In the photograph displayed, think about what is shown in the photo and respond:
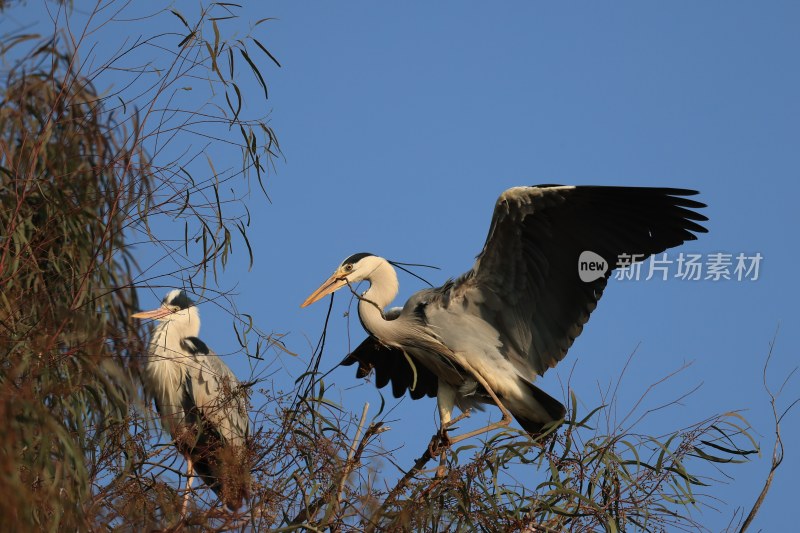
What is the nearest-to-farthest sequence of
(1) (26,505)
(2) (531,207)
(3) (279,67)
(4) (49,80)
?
(1) (26,505) → (3) (279,67) → (4) (49,80) → (2) (531,207)

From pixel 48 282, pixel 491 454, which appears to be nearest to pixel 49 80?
pixel 48 282

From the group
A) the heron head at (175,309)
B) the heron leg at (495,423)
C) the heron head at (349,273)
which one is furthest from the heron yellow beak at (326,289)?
the heron head at (175,309)

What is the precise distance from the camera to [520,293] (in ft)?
13.8

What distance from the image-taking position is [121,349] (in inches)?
105

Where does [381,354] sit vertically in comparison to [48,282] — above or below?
above

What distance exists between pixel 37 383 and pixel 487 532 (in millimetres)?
1181

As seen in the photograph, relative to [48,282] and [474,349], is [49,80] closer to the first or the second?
[48,282]

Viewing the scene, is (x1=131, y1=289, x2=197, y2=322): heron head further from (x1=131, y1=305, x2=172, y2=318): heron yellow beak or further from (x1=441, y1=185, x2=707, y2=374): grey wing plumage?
(x1=441, y1=185, x2=707, y2=374): grey wing plumage

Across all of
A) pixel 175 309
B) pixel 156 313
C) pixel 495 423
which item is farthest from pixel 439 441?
pixel 156 313

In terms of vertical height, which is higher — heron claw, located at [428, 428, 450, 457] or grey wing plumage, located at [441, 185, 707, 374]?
grey wing plumage, located at [441, 185, 707, 374]

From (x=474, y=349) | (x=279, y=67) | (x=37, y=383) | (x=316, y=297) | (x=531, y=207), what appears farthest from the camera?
(x=316, y=297)

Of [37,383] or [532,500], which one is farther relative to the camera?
[532,500]

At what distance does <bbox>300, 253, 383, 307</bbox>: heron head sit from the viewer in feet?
14.5

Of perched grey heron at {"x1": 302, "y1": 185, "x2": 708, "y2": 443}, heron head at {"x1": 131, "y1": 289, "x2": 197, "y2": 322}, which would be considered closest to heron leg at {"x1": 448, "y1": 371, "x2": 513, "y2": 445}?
perched grey heron at {"x1": 302, "y1": 185, "x2": 708, "y2": 443}
